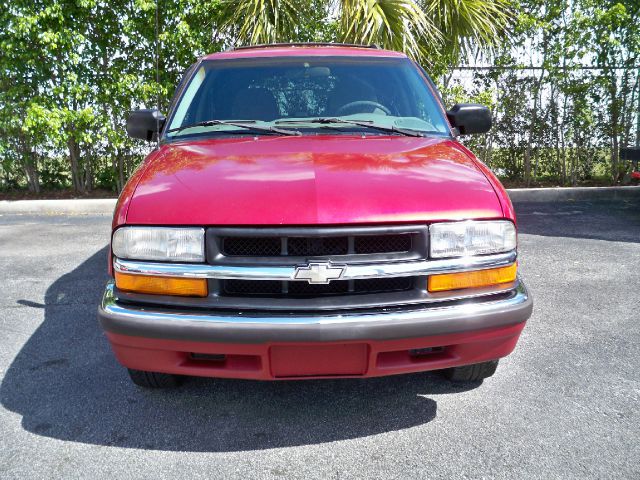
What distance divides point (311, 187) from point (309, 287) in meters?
0.39

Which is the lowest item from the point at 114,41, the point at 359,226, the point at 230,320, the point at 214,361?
the point at 214,361

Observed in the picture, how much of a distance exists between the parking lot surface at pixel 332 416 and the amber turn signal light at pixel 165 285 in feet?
2.25

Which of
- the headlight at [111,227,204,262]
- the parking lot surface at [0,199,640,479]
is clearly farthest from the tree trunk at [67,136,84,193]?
the headlight at [111,227,204,262]

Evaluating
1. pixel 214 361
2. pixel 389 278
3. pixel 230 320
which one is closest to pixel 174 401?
pixel 214 361

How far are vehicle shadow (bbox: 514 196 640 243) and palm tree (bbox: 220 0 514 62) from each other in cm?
266

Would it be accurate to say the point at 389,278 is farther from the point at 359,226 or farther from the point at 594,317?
the point at 594,317

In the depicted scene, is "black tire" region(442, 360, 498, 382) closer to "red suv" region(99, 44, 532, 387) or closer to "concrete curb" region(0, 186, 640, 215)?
"red suv" region(99, 44, 532, 387)

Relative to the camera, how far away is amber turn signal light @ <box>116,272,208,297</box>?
2.14 meters

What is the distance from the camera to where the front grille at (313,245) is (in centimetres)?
213

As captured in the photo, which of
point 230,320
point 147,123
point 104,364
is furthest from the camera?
point 147,123

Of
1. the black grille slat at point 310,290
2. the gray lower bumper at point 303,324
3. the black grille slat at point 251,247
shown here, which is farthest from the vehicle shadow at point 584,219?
the black grille slat at point 251,247

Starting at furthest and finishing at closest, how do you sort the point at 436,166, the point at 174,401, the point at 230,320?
the point at 174,401, the point at 436,166, the point at 230,320

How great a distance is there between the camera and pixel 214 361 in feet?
7.37

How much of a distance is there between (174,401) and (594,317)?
2.82m
